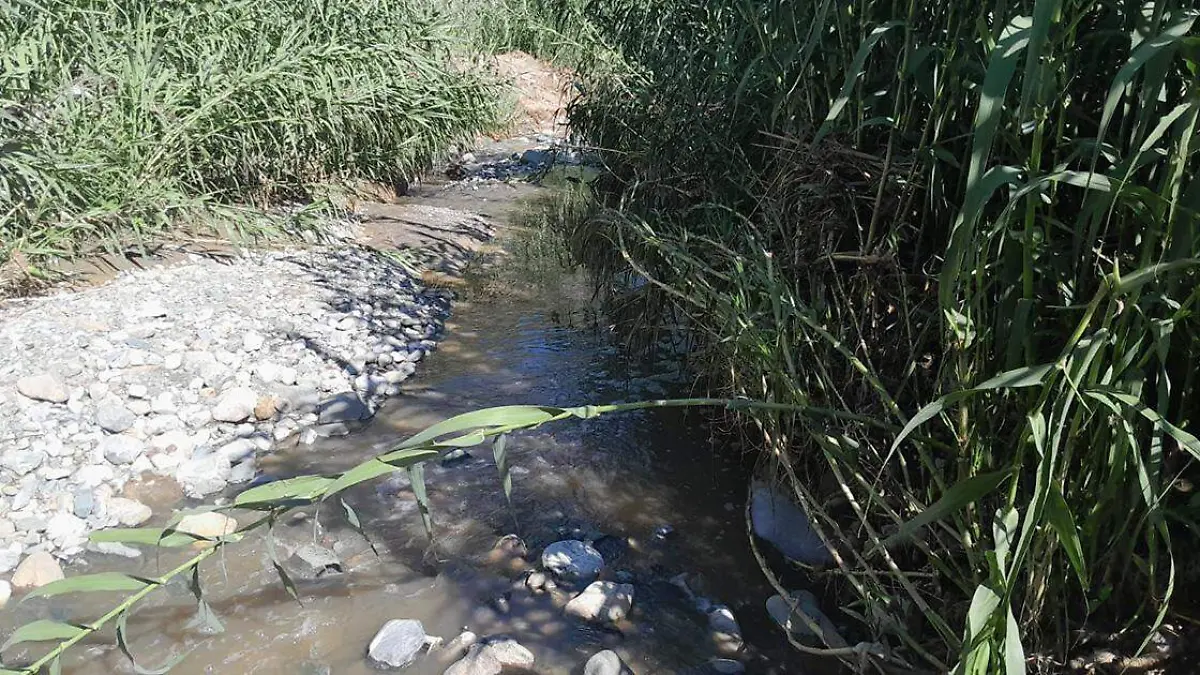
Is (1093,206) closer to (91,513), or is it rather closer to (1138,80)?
(1138,80)

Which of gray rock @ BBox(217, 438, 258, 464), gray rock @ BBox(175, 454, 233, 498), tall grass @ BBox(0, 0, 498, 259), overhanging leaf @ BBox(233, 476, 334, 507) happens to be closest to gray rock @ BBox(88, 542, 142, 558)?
gray rock @ BBox(175, 454, 233, 498)

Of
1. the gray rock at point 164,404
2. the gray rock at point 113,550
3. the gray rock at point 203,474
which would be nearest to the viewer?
the gray rock at point 113,550

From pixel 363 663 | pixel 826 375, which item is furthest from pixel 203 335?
pixel 826 375

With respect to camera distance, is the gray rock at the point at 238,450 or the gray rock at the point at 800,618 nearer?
→ the gray rock at the point at 800,618

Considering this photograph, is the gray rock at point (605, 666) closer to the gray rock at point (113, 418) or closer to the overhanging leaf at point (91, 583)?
the overhanging leaf at point (91, 583)

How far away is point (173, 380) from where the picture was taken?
139 inches

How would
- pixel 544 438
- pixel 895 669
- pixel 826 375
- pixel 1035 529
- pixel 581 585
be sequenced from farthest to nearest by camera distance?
1. pixel 544 438
2. pixel 581 585
3. pixel 826 375
4. pixel 895 669
5. pixel 1035 529

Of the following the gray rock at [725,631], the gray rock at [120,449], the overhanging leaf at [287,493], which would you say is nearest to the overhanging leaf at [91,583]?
the overhanging leaf at [287,493]

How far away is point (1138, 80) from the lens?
1426mm

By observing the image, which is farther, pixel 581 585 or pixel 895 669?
pixel 581 585

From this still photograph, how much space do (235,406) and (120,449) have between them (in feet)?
1.50

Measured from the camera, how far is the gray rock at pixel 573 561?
8.36 feet

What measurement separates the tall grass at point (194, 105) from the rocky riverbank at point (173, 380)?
42 centimetres

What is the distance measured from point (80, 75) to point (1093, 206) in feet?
15.6
